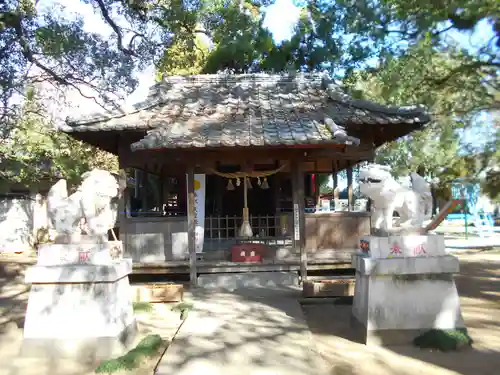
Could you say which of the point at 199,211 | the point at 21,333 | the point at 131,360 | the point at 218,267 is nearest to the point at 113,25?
the point at 199,211

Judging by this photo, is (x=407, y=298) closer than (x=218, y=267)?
Yes

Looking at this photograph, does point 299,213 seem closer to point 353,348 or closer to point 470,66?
point 353,348

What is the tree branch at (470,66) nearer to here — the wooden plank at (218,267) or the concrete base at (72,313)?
the wooden plank at (218,267)

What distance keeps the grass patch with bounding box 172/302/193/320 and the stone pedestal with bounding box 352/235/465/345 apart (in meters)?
3.05

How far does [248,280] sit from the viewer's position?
32.8 ft

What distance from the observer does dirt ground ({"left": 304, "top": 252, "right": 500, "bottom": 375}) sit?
5.30 metres

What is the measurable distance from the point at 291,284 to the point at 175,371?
5.52 m

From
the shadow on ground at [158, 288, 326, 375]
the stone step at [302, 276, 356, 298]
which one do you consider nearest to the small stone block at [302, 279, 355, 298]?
the stone step at [302, 276, 356, 298]

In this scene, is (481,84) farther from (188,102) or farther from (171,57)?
(171,57)

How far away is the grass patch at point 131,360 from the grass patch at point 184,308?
4.92 feet

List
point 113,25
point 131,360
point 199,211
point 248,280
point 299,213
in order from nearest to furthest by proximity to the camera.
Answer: point 131,360 < point 299,213 < point 248,280 < point 199,211 < point 113,25

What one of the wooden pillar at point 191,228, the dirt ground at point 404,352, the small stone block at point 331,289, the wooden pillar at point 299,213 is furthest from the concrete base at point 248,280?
the dirt ground at point 404,352

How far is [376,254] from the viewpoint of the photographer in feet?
20.3

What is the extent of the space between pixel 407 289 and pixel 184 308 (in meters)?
3.96
